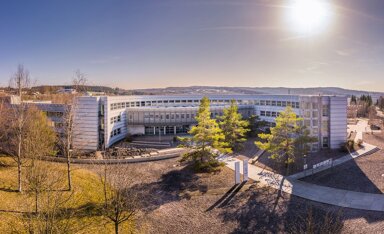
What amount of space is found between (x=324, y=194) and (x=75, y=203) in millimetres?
21596

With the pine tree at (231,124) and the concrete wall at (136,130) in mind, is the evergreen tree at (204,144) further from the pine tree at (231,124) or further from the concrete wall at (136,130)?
the concrete wall at (136,130)

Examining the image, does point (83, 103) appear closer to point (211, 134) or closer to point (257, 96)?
point (211, 134)

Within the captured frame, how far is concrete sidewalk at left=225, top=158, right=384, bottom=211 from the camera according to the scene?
22.1m

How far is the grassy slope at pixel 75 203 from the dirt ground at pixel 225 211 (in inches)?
131

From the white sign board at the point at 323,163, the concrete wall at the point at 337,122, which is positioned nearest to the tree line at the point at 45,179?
the white sign board at the point at 323,163

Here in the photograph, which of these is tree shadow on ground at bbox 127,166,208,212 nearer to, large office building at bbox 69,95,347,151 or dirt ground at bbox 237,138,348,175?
dirt ground at bbox 237,138,348,175

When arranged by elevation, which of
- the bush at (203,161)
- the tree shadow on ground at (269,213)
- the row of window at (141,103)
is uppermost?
the row of window at (141,103)

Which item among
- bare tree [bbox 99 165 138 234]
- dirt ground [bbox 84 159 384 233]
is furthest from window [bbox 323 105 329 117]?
bare tree [bbox 99 165 138 234]

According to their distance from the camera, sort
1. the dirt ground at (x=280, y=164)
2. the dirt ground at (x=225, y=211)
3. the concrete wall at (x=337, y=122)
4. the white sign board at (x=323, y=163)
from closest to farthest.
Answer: the dirt ground at (x=225, y=211) < the dirt ground at (x=280, y=164) < the white sign board at (x=323, y=163) < the concrete wall at (x=337, y=122)

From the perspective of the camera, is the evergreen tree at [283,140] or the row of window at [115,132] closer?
the evergreen tree at [283,140]

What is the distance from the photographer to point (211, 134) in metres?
30.0

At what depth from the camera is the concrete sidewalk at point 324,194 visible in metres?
22.1

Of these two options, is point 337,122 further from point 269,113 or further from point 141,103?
point 141,103

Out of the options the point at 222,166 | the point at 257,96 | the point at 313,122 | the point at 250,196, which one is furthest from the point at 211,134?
the point at 257,96
